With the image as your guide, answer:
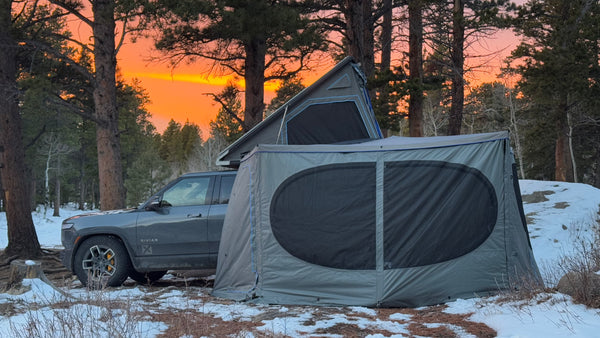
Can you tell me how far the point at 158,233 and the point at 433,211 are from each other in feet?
14.5

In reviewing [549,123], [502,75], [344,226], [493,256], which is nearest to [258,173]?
[344,226]

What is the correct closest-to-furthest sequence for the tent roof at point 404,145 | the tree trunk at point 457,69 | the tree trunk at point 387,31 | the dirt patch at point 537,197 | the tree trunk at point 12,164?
the tent roof at point 404,145 → the tree trunk at point 12,164 → the dirt patch at point 537,197 → the tree trunk at point 457,69 → the tree trunk at point 387,31

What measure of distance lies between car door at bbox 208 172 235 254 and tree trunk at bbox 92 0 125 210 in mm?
4390

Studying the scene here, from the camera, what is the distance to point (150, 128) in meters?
65.6

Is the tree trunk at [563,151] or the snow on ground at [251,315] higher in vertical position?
the tree trunk at [563,151]

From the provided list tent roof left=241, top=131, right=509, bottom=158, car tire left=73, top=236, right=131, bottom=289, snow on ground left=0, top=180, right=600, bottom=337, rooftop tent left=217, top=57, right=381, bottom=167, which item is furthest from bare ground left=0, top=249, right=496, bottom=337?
rooftop tent left=217, top=57, right=381, bottom=167

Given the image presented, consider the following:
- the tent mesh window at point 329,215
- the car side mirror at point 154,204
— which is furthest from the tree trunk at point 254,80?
the tent mesh window at point 329,215

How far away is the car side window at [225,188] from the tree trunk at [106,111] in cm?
442

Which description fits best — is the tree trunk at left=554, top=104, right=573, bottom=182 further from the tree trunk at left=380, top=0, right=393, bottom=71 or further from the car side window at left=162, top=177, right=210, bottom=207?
the car side window at left=162, top=177, right=210, bottom=207

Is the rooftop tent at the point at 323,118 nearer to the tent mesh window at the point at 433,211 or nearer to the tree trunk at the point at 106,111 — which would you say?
the tent mesh window at the point at 433,211

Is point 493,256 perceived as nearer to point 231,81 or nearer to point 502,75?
point 231,81

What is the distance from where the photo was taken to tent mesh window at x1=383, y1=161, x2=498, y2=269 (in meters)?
6.85

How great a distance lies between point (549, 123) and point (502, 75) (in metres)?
4.97

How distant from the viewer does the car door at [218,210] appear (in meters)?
8.54
